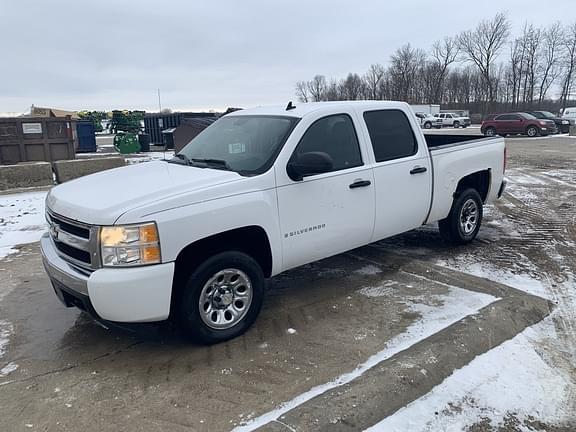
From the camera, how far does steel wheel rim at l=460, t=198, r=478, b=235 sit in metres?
6.19

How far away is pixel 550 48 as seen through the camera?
72.1 m

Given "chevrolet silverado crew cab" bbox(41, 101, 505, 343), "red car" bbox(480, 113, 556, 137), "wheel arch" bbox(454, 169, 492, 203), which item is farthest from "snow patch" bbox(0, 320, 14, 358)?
"red car" bbox(480, 113, 556, 137)

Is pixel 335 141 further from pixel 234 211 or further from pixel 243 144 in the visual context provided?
pixel 234 211

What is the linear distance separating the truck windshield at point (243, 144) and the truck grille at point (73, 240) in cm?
124

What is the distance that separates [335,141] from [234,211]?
1.43 metres

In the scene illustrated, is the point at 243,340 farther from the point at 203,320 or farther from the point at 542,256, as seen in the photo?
the point at 542,256

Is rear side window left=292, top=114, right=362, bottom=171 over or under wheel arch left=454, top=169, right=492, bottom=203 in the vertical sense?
over

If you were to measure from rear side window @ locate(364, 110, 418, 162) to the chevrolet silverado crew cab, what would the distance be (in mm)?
15

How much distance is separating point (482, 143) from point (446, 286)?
7.70 ft

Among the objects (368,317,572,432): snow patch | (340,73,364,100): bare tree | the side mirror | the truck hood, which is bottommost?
(368,317,572,432): snow patch

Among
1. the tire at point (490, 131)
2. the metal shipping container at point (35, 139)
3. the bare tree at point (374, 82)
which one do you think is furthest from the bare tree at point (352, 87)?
the metal shipping container at point (35, 139)

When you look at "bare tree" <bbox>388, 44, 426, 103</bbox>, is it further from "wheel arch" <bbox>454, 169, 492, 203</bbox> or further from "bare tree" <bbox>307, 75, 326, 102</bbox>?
"wheel arch" <bbox>454, 169, 492, 203</bbox>

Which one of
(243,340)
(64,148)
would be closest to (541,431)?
(243,340)

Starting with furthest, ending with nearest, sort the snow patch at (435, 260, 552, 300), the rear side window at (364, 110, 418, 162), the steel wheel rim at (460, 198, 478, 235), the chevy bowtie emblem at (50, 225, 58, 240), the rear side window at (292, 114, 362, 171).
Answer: the steel wheel rim at (460, 198, 478, 235), the rear side window at (364, 110, 418, 162), the snow patch at (435, 260, 552, 300), the rear side window at (292, 114, 362, 171), the chevy bowtie emblem at (50, 225, 58, 240)
